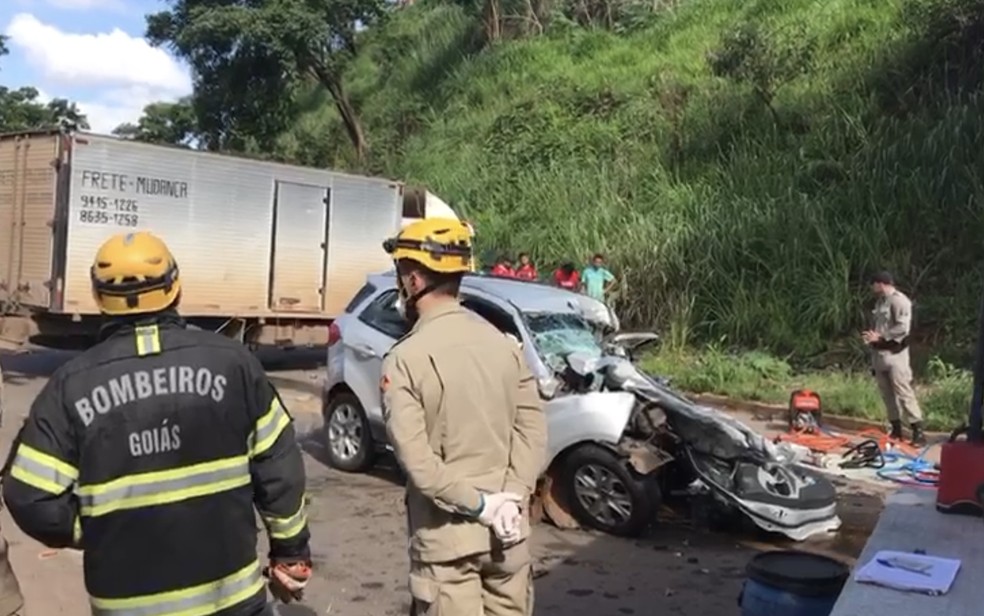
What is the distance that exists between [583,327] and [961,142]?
428 inches

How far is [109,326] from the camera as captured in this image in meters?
2.82

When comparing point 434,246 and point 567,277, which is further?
point 567,277

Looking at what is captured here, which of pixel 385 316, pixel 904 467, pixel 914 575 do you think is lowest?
pixel 904 467

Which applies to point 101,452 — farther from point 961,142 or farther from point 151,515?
point 961,142

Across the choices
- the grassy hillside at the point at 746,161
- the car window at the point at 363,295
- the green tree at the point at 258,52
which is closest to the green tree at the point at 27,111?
the green tree at the point at 258,52

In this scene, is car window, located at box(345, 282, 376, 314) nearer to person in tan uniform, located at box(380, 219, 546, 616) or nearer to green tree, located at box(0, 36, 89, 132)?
person in tan uniform, located at box(380, 219, 546, 616)

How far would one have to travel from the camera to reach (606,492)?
7.53 metres

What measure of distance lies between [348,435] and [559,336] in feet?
7.40

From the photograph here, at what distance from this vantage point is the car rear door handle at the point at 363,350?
9.23 m

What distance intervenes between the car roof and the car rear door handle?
2.79 ft

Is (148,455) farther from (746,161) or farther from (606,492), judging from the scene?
(746,161)

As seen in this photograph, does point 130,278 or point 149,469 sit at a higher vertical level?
point 130,278

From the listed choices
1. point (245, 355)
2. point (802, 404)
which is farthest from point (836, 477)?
point (245, 355)

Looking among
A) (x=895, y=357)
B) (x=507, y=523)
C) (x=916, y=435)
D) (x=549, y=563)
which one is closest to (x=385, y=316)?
(x=549, y=563)
